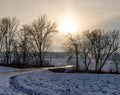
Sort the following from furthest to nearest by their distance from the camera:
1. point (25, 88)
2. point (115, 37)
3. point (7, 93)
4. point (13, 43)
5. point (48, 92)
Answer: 1. point (13, 43)
2. point (115, 37)
3. point (25, 88)
4. point (48, 92)
5. point (7, 93)

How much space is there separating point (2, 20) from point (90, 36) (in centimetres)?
2450

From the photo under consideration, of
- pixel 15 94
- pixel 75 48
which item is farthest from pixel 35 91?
pixel 75 48

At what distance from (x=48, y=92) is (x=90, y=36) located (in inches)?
2301

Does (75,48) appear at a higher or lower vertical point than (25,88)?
higher

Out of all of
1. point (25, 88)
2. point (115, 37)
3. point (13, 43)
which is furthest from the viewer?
point (13, 43)

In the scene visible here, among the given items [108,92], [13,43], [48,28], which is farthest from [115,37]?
[108,92]

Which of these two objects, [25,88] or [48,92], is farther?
[25,88]

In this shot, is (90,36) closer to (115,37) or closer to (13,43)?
(115,37)

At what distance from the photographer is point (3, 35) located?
8050cm

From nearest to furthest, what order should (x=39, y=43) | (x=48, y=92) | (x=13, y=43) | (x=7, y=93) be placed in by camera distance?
1. (x=7, y=93)
2. (x=48, y=92)
3. (x=39, y=43)
4. (x=13, y=43)

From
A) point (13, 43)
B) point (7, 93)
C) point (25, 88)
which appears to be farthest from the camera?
point (13, 43)

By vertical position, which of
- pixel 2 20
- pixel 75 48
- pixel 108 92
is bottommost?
pixel 108 92

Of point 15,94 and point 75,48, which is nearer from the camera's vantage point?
point 15,94

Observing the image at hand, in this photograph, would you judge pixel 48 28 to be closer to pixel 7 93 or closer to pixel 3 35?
pixel 3 35
